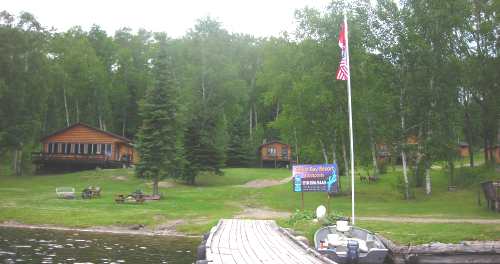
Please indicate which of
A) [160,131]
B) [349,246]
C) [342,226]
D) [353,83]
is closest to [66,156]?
[160,131]

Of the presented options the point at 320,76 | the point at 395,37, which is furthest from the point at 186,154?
the point at 395,37

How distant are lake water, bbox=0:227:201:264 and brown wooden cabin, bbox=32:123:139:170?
35.9 metres

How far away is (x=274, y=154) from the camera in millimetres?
80062

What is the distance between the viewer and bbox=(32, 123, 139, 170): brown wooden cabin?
213 feet

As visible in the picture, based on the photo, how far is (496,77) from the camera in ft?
145

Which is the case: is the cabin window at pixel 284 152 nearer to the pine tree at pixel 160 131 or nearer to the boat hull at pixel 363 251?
the pine tree at pixel 160 131

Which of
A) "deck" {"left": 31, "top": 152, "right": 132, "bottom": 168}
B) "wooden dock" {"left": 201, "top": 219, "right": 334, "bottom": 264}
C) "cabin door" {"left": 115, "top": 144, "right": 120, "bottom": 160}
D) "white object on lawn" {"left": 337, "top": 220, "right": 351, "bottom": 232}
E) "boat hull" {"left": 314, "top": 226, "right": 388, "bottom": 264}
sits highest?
"cabin door" {"left": 115, "top": 144, "right": 120, "bottom": 160}

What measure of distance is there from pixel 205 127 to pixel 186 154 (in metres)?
5.79

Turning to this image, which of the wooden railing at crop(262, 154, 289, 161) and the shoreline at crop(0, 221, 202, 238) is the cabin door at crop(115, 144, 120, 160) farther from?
the shoreline at crop(0, 221, 202, 238)

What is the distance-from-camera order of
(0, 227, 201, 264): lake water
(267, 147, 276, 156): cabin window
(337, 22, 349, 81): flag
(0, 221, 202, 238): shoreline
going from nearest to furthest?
(0, 227, 201, 264): lake water < (337, 22, 349, 81): flag < (0, 221, 202, 238): shoreline < (267, 147, 276, 156): cabin window

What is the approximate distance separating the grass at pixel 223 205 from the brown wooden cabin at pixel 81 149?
8.94 metres

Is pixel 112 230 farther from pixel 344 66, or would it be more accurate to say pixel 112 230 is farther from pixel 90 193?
pixel 344 66

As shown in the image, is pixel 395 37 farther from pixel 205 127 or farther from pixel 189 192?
pixel 205 127

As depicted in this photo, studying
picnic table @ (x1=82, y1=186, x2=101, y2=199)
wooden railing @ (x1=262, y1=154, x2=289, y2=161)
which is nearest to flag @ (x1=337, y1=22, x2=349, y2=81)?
picnic table @ (x1=82, y1=186, x2=101, y2=199)
